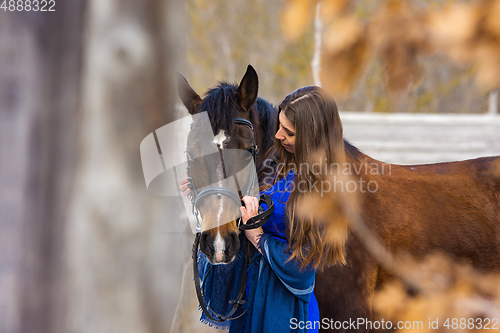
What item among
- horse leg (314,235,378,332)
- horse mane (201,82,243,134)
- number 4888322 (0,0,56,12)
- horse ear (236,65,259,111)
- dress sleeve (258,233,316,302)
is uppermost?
horse ear (236,65,259,111)

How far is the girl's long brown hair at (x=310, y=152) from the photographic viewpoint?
5.05 feet

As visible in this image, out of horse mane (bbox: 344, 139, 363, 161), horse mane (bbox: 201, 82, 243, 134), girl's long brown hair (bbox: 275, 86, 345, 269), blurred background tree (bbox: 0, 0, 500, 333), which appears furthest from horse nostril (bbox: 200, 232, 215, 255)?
horse mane (bbox: 344, 139, 363, 161)

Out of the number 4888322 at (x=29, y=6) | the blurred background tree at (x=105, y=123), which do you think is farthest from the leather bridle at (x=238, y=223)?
the number 4888322 at (x=29, y=6)

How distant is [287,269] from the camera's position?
156 cm

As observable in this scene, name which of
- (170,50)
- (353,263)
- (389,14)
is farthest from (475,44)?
(353,263)

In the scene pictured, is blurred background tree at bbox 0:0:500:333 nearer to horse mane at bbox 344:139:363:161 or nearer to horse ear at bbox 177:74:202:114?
horse ear at bbox 177:74:202:114

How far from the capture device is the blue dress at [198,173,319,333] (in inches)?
62.5

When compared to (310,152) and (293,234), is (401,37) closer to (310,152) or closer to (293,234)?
(310,152)

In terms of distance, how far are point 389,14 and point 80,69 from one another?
60 centimetres

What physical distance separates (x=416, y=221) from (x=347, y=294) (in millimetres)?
724

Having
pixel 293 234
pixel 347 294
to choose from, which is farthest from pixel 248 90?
pixel 347 294

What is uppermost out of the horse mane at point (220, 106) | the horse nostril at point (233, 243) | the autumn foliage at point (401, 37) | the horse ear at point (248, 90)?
the horse ear at point (248, 90)

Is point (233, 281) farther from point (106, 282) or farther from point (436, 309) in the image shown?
point (106, 282)

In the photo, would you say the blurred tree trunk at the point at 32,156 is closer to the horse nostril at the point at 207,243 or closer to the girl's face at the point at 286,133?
the horse nostril at the point at 207,243
